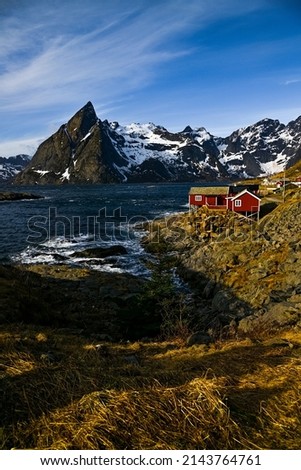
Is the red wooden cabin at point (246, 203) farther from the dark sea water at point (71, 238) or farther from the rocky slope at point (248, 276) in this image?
the dark sea water at point (71, 238)

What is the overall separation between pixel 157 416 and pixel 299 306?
39.3 ft

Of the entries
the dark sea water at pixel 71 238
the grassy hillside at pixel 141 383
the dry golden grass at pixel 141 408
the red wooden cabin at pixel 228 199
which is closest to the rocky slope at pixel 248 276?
the grassy hillside at pixel 141 383

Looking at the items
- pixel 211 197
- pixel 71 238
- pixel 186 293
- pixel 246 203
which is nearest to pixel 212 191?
pixel 211 197

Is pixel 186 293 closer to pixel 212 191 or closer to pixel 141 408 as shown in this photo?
pixel 141 408

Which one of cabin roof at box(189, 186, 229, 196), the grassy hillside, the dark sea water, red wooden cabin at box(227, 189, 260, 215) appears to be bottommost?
the dark sea water

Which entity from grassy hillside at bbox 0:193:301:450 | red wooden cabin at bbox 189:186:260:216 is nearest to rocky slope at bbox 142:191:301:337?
grassy hillside at bbox 0:193:301:450

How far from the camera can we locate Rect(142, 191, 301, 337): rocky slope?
1498 cm

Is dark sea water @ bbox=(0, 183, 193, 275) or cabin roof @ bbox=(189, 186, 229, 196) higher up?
cabin roof @ bbox=(189, 186, 229, 196)

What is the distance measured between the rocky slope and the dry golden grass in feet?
23.3

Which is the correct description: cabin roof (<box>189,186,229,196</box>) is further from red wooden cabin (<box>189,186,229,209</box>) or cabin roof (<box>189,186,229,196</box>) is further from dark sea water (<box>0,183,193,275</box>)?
dark sea water (<box>0,183,193,275</box>)

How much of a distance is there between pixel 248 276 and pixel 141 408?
68.6ft

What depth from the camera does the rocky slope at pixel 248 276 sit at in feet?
49.2

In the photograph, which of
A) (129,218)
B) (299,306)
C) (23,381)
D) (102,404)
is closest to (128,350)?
(23,381)

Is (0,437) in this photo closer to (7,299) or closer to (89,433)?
(89,433)
